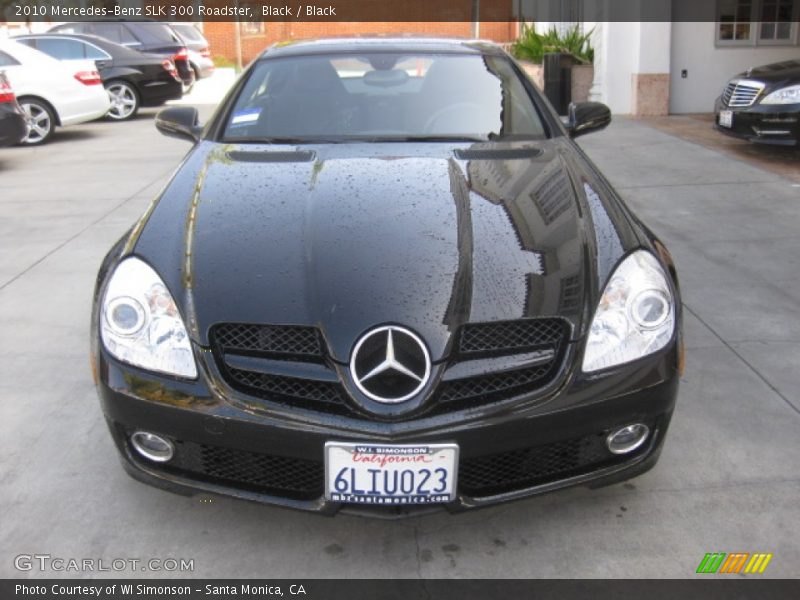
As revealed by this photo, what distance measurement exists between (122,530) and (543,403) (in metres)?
1.41

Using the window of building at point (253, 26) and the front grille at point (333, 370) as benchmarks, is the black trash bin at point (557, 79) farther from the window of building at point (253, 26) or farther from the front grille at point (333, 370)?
the window of building at point (253, 26)

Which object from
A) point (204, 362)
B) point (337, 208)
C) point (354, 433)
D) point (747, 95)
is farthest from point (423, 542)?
point (747, 95)

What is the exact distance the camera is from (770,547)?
2775mm

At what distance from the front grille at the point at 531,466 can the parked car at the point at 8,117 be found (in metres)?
9.06

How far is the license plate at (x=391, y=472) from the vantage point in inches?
97.3

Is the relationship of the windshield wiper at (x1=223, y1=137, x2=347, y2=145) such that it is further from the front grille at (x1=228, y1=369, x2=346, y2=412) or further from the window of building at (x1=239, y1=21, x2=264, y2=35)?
the window of building at (x1=239, y1=21, x2=264, y2=35)

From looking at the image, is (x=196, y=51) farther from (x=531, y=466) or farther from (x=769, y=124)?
A: (x=531, y=466)

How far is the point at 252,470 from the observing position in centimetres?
267

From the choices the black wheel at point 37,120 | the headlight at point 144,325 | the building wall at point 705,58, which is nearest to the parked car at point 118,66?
the black wheel at point 37,120


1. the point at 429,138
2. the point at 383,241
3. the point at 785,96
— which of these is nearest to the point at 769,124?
the point at 785,96

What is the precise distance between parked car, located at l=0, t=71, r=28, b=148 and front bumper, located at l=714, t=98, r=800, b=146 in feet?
25.5

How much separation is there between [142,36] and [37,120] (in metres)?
5.77

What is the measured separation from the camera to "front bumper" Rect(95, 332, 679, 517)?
2.50 meters
